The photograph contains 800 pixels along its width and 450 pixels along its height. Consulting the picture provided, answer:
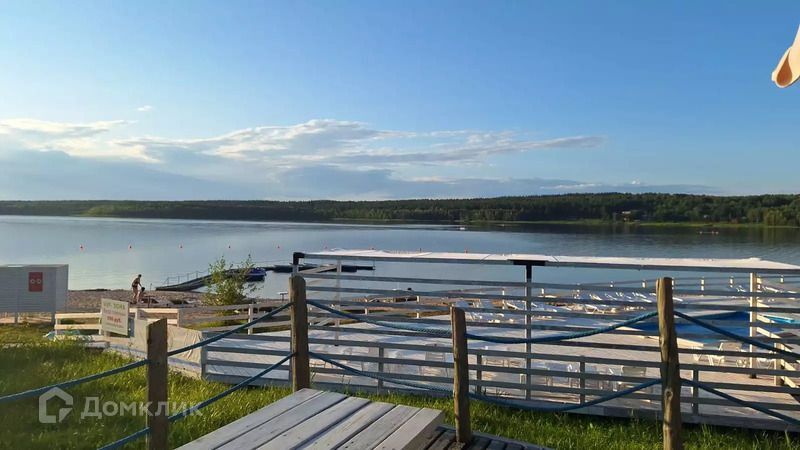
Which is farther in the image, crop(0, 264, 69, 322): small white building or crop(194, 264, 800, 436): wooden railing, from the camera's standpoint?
crop(0, 264, 69, 322): small white building

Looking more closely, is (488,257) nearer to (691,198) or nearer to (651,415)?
(651,415)

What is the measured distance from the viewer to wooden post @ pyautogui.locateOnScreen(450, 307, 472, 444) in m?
4.06

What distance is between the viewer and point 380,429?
327 cm

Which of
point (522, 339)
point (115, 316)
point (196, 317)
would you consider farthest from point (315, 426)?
point (196, 317)

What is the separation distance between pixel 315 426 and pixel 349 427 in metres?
0.19

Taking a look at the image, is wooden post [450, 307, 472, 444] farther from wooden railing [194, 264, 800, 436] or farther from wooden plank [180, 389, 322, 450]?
wooden railing [194, 264, 800, 436]

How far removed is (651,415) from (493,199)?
341 feet

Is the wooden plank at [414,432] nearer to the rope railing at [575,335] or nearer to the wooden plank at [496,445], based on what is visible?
the wooden plank at [496,445]

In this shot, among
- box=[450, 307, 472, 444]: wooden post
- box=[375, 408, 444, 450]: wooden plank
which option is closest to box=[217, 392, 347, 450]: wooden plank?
box=[375, 408, 444, 450]: wooden plank

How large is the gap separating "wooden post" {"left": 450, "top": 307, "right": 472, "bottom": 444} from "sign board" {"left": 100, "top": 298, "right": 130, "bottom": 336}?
26.2 ft

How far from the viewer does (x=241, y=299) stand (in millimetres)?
17688

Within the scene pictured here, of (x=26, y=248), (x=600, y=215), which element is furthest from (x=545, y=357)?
(x=600, y=215)

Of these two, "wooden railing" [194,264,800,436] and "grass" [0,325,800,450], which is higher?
"wooden railing" [194,264,800,436]

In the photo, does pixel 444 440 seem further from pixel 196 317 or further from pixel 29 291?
pixel 29 291
